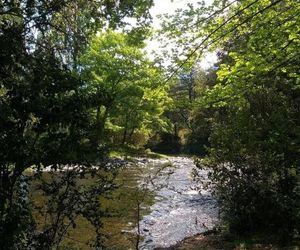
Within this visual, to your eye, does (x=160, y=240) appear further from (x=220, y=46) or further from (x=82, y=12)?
(x=82, y=12)

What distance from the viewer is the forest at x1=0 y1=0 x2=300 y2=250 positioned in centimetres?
394

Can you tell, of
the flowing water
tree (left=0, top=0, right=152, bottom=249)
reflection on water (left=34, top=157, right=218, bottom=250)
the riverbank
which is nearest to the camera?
tree (left=0, top=0, right=152, bottom=249)

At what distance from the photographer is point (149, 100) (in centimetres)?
946

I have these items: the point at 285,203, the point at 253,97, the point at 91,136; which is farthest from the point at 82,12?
the point at 285,203

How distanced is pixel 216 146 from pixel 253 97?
136 cm

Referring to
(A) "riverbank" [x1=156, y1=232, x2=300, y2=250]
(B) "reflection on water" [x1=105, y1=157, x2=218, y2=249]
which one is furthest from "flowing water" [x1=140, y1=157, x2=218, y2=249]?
(A) "riverbank" [x1=156, y1=232, x2=300, y2=250]

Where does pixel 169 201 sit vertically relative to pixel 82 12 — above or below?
below

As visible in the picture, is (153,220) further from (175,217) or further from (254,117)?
(254,117)

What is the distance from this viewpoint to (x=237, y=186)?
27.1 ft

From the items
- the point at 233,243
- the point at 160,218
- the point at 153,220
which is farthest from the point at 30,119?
the point at 160,218

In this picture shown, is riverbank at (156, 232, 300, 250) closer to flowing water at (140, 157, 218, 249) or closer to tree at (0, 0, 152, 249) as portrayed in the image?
flowing water at (140, 157, 218, 249)

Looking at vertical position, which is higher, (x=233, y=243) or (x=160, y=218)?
(x=233, y=243)

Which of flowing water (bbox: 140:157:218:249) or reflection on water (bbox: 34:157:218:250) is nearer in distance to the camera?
reflection on water (bbox: 34:157:218:250)

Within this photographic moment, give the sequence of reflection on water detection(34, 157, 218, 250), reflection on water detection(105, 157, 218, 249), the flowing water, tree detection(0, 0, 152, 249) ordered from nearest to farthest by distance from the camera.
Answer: tree detection(0, 0, 152, 249) < reflection on water detection(34, 157, 218, 250) < reflection on water detection(105, 157, 218, 249) < the flowing water
